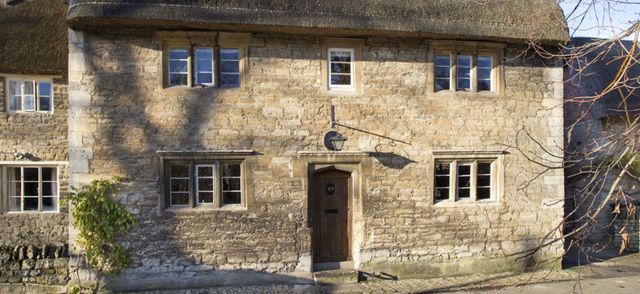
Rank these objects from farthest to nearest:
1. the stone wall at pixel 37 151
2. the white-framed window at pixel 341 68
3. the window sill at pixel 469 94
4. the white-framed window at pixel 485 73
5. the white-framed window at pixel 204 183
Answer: the stone wall at pixel 37 151 < the white-framed window at pixel 485 73 < the window sill at pixel 469 94 < the white-framed window at pixel 341 68 < the white-framed window at pixel 204 183

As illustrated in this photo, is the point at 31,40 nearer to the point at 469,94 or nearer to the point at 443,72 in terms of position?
the point at 443,72

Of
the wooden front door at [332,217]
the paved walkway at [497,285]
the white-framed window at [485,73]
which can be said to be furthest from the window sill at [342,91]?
the paved walkway at [497,285]

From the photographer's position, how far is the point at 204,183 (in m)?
8.62

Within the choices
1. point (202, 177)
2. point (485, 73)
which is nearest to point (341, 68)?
point (485, 73)

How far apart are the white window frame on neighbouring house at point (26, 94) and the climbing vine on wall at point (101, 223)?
3.72 metres

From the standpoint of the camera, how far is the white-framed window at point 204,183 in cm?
Answer: 848

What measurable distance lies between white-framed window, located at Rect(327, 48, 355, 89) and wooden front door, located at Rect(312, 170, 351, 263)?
1.73 m

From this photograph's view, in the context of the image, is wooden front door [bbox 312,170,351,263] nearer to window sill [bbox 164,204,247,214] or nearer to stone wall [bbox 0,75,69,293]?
window sill [bbox 164,204,247,214]

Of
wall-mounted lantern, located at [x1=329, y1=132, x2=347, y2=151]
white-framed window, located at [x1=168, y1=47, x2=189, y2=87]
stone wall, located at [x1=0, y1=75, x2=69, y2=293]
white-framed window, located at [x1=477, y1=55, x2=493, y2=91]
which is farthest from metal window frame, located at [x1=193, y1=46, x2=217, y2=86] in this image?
white-framed window, located at [x1=477, y1=55, x2=493, y2=91]

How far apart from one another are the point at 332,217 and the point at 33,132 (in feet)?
23.4

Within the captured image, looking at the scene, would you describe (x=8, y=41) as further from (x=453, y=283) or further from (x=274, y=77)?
(x=453, y=283)

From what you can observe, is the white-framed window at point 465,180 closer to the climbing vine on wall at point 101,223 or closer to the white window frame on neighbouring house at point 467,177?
the white window frame on neighbouring house at point 467,177

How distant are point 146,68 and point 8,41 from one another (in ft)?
14.3

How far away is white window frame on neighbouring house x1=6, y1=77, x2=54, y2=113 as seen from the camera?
10.5m
